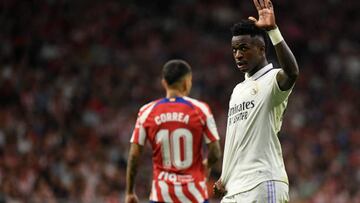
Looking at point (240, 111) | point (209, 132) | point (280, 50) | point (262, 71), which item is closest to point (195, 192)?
point (209, 132)

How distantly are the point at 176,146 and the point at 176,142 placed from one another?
0.12 feet

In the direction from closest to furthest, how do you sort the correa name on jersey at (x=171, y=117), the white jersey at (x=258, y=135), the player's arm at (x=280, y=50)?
the player's arm at (x=280, y=50), the white jersey at (x=258, y=135), the correa name on jersey at (x=171, y=117)

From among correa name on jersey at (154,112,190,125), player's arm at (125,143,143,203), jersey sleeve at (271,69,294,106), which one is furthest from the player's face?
player's arm at (125,143,143,203)

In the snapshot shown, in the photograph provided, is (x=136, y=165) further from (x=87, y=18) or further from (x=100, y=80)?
(x=87, y=18)

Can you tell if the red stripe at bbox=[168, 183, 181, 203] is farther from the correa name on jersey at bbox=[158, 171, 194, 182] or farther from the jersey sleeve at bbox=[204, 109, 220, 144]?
the jersey sleeve at bbox=[204, 109, 220, 144]

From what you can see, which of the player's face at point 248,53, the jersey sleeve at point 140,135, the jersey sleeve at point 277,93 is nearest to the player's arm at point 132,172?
the jersey sleeve at point 140,135

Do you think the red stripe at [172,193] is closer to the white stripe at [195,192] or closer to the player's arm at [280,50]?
the white stripe at [195,192]

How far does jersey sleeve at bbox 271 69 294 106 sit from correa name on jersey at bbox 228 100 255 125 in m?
0.16

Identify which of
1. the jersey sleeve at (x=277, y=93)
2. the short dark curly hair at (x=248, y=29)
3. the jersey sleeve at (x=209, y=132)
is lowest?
the jersey sleeve at (x=209, y=132)

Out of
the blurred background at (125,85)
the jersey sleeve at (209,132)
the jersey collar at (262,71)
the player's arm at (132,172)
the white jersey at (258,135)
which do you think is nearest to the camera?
the white jersey at (258,135)

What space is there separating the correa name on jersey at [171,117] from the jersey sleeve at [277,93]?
222 cm

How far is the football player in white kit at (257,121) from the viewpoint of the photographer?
4.92 metres

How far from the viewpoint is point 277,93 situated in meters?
4.96

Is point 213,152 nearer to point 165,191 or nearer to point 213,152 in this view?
point 213,152
